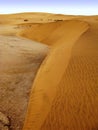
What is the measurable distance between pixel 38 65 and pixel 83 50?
2.41 metres

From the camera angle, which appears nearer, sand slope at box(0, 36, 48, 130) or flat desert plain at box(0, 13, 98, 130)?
flat desert plain at box(0, 13, 98, 130)

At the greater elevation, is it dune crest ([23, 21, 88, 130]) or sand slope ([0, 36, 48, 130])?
dune crest ([23, 21, 88, 130])

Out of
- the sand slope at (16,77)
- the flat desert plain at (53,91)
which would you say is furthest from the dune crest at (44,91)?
the sand slope at (16,77)

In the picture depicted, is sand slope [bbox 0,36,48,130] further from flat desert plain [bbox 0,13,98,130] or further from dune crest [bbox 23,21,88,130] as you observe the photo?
dune crest [bbox 23,21,88,130]

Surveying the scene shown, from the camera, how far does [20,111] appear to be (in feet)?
27.9

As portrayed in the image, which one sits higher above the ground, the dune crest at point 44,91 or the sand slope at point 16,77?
the dune crest at point 44,91

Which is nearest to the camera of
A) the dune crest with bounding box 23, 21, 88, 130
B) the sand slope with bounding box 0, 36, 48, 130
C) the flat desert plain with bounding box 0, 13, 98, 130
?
the flat desert plain with bounding box 0, 13, 98, 130

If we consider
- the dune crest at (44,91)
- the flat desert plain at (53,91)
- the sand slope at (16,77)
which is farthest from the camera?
the sand slope at (16,77)

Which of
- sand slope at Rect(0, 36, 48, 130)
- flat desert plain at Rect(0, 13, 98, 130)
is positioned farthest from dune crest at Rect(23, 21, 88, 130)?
sand slope at Rect(0, 36, 48, 130)

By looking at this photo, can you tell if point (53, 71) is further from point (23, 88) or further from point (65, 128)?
point (65, 128)

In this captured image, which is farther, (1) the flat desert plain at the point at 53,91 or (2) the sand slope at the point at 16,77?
(2) the sand slope at the point at 16,77

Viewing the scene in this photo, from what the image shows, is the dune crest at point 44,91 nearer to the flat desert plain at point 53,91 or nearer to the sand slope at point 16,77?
the flat desert plain at point 53,91

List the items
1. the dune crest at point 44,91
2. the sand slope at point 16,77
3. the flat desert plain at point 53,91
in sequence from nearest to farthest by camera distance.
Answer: the flat desert plain at point 53,91
the dune crest at point 44,91
the sand slope at point 16,77

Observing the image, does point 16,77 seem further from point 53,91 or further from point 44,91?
point 53,91
